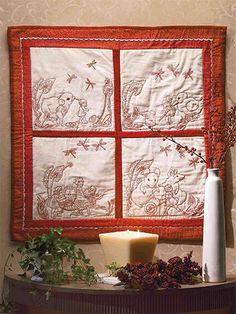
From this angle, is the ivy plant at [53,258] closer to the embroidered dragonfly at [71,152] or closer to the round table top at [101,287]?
the round table top at [101,287]

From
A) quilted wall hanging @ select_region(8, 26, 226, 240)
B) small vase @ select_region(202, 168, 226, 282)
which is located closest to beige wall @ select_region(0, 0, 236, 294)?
quilted wall hanging @ select_region(8, 26, 226, 240)

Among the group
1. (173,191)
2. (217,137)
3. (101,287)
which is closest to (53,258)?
(101,287)

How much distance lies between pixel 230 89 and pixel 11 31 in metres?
0.88

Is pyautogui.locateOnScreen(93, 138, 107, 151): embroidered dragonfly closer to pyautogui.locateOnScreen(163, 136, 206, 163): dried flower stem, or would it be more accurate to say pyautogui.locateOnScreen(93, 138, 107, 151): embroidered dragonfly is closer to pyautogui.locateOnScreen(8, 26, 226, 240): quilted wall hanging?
pyautogui.locateOnScreen(8, 26, 226, 240): quilted wall hanging

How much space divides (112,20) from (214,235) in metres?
0.93

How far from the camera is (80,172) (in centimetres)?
285

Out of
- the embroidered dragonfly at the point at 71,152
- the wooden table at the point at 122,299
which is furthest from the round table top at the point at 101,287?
the embroidered dragonfly at the point at 71,152

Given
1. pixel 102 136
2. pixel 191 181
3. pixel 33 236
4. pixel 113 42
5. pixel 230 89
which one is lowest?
pixel 33 236

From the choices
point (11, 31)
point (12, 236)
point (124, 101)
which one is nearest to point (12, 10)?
point (11, 31)

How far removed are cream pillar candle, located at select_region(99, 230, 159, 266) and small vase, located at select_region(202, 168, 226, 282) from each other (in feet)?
0.64

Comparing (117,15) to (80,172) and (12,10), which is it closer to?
(12,10)

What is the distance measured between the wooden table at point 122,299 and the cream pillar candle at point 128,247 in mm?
129

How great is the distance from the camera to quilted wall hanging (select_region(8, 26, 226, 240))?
284 cm

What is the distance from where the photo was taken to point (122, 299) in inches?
96.7
